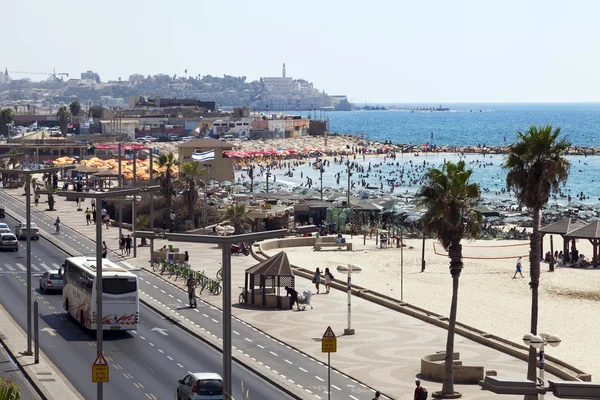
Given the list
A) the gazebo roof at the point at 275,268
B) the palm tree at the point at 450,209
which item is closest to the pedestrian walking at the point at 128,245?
the gazebo roof at the point at 275,268

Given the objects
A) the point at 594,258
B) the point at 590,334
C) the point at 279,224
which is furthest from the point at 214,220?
the point at 590,334

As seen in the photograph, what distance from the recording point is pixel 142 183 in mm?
97500

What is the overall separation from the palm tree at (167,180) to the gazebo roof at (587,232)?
27113 mm

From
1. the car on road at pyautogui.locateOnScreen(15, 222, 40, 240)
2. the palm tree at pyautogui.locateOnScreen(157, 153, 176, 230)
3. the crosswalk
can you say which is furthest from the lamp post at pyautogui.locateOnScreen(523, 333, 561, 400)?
the palm tree at pyautogui.locateOnScreen(157, 153, 176, 230)

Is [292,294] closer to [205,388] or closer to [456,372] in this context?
[456,372]

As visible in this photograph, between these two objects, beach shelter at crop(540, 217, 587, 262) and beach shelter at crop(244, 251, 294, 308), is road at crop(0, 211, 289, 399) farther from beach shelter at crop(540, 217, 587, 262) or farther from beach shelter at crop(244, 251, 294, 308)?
beach shelter at crop(540, 217, 587, 262)

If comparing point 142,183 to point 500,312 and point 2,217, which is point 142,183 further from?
point 500,312

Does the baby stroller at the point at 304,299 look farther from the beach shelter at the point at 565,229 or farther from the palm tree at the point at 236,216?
the palm tree at the point at 236,216

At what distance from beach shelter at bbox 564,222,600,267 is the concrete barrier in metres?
32.0

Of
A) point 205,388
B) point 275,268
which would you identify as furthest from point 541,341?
point 275,268

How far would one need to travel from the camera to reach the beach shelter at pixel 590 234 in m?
66.9

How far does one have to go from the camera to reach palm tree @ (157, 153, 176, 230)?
258 feet

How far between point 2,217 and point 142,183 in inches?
594

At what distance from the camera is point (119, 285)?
42188 millimetres
